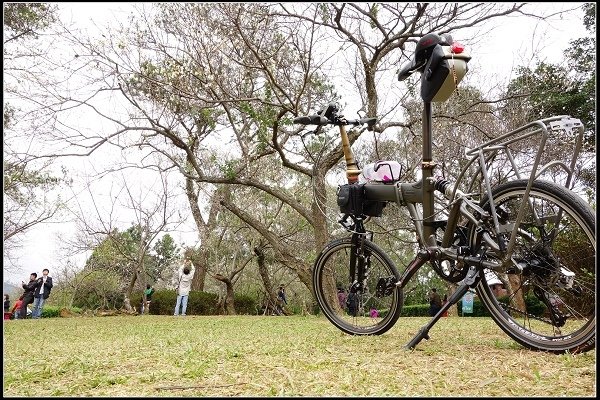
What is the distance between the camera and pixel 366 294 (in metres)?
3.97

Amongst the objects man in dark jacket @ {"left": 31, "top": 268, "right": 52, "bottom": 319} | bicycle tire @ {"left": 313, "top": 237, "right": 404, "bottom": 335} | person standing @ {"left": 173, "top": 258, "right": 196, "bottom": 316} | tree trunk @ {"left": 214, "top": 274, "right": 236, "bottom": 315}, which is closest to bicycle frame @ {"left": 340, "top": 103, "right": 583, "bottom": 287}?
bicycle tire @ {"left": 313, "top": 237, "right": 404, "bottom": 335}

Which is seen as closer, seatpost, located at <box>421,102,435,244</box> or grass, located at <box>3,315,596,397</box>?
grass, located at <box>3,315,596,397</box>

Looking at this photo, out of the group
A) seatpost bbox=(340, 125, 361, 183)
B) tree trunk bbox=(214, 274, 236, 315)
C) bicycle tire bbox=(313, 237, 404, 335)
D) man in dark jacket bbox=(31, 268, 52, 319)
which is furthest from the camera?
tree trunk bbox=(214, 274, 236, 315)

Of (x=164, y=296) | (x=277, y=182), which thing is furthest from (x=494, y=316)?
(x=164, y=296)

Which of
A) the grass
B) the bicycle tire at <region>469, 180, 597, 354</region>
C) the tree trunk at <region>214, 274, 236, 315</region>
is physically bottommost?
the tree trunk at <region>214, 274, 236, 315</region>

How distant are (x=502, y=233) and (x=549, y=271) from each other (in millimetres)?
301

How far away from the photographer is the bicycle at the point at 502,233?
8.20 feet

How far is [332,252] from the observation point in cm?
404

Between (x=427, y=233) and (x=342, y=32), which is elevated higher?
(x=342, y=32)

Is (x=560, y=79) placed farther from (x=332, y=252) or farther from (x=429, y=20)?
(x=332, y=252)

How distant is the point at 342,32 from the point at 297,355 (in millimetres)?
8244

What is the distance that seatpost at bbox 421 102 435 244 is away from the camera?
3082 millimetres

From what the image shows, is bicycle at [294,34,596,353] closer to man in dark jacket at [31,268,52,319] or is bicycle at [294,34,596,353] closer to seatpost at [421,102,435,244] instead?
seatpost at [421,102,435,244]

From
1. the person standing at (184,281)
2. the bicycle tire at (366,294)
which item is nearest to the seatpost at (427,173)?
the bicycle tire at (366,294)
